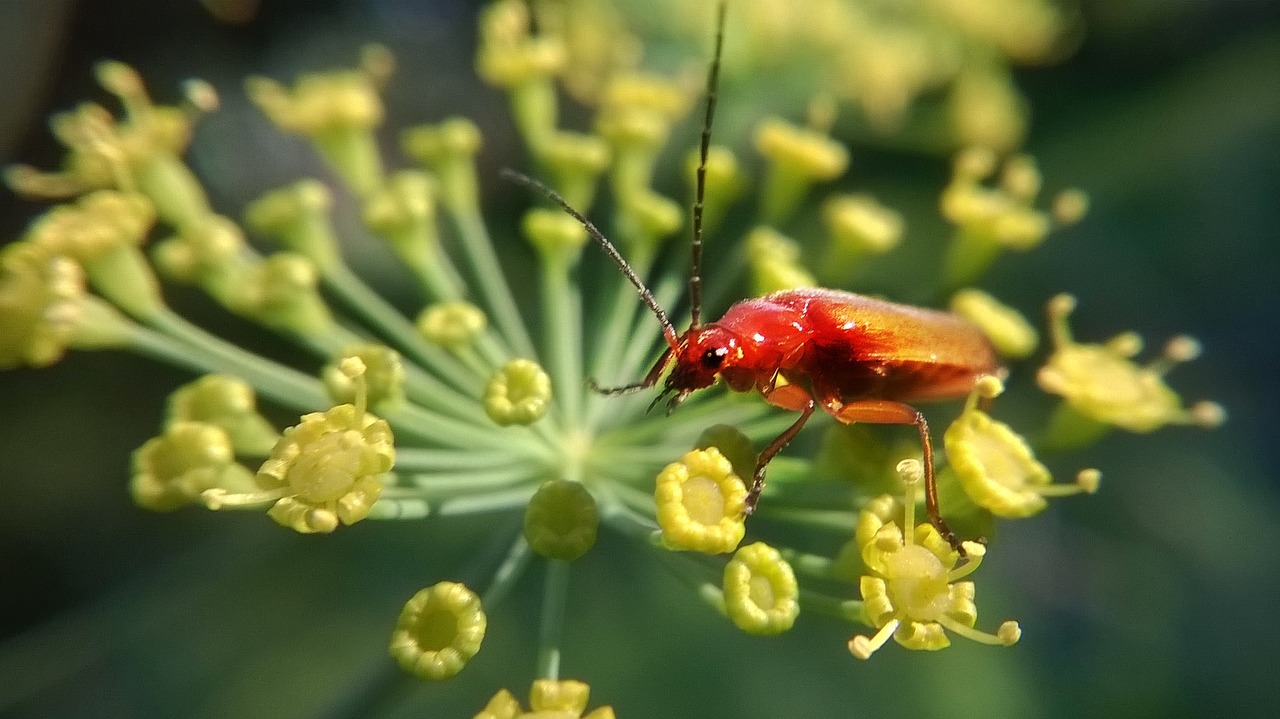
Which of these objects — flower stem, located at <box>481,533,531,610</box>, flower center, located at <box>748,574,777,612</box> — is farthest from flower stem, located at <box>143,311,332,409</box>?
flower center, located at <box>748,574,777,612</box>

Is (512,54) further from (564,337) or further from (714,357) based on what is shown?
(714,357)

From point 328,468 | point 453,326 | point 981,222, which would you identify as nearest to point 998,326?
point 981,222

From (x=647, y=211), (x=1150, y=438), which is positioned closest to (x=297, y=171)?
(x=647, y=211)

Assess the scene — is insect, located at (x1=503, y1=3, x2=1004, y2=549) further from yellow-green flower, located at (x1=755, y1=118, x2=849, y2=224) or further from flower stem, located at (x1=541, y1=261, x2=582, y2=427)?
yellow-green flower, located at (x1=755, y1=118, x2=849, y2=224)

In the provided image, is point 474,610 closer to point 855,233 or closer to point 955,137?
point 855,233

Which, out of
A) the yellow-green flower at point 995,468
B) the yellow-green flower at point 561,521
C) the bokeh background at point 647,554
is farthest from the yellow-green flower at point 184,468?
the yellow-green flower at point 995,468

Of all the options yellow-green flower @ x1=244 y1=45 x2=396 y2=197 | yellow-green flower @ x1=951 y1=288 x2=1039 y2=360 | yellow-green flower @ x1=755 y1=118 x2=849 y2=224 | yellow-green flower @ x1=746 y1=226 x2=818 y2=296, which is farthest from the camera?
yellow-green flower @ x1=755 y1=118 x2=849 y2=224
